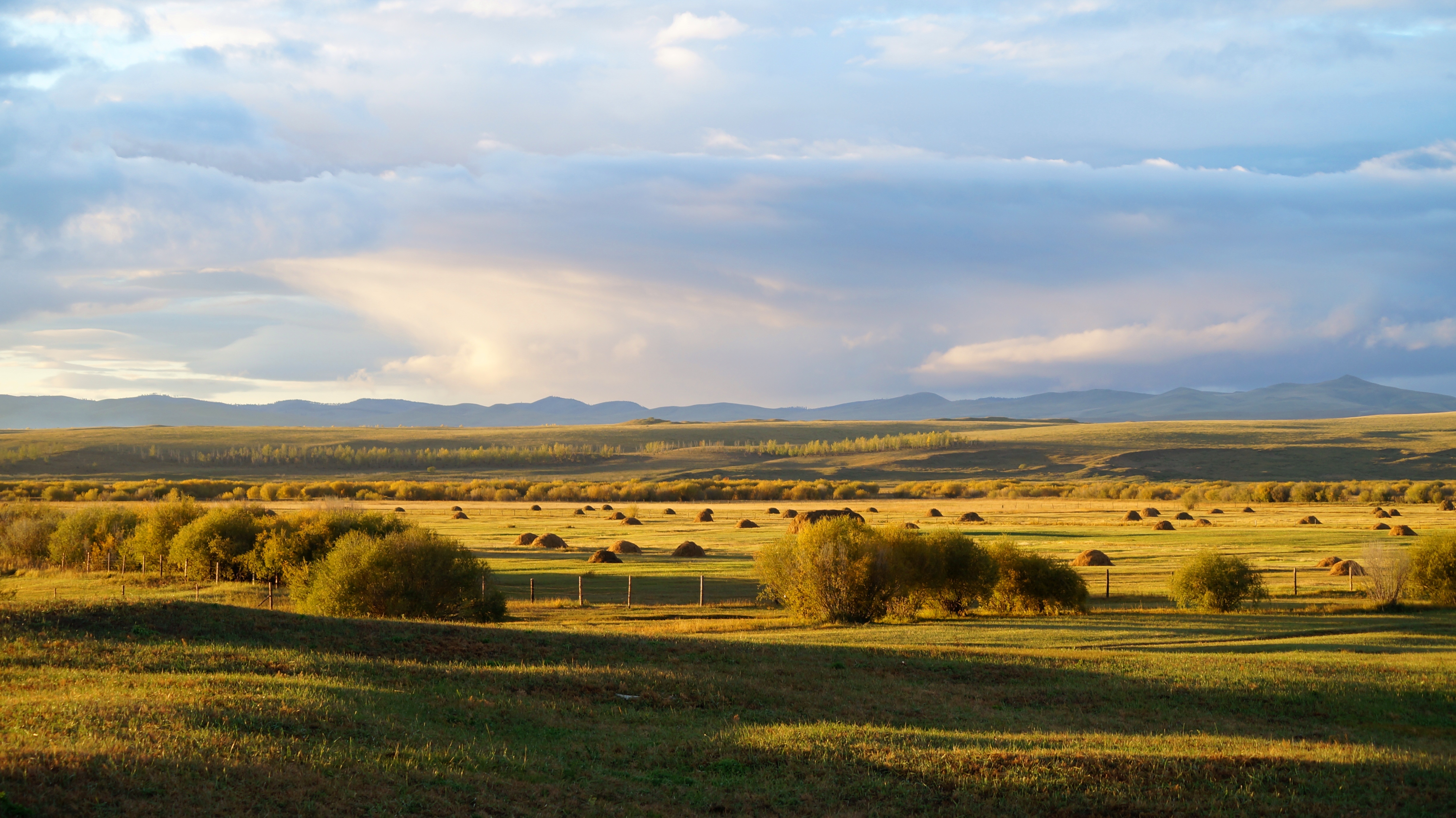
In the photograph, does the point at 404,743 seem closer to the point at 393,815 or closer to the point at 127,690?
the point at 393,815

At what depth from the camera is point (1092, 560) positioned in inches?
2026

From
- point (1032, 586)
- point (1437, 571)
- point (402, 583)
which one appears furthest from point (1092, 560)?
point (402, 583)

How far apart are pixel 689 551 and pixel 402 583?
26.9 m

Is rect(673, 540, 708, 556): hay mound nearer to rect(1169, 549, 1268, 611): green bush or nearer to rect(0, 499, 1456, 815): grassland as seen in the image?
rect(0, 499, 1456, 815): grassland

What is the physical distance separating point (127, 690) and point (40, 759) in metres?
4.43

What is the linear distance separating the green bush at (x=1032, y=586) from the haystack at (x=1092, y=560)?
13160 mm

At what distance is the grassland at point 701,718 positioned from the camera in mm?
10742

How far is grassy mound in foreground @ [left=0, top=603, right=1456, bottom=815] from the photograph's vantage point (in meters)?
10.6

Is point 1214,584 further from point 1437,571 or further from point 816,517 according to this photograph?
point 816,517

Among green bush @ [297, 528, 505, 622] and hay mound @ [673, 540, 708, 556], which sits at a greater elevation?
green bush @ [297, 528, 505, 622]

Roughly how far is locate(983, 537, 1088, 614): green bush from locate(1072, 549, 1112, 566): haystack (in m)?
13.2

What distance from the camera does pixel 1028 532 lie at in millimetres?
70938

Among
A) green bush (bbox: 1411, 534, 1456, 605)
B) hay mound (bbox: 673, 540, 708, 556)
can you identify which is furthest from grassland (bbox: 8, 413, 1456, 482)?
green bush (bbox: 1411, 534, 1456, 605)

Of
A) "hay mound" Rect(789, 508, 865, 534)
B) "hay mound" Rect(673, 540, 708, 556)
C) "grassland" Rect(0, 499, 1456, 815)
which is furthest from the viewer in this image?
"hay mound" Rect(673, 540, 708, 556)
